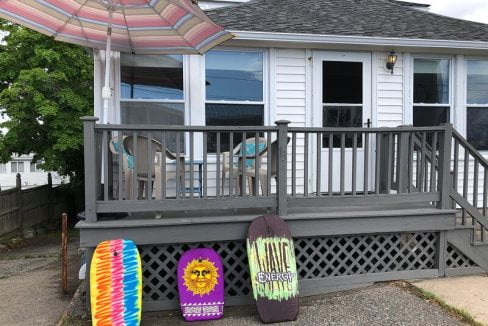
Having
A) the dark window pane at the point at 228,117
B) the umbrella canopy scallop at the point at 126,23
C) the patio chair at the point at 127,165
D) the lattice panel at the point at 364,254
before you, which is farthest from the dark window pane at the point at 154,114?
the lattice panel at the point at 364,254

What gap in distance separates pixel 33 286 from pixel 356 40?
547 cm

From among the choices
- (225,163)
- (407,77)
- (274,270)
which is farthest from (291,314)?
(407,77)

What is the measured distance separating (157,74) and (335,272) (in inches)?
140

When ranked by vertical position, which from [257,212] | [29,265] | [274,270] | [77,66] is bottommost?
[29,265]

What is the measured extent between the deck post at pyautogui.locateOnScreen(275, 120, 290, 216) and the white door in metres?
2.21

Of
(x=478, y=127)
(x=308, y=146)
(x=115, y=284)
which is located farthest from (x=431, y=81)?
(x=115, y=284)

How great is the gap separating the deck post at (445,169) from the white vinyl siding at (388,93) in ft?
6.40

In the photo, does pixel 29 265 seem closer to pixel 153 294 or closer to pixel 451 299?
pixel 153 294

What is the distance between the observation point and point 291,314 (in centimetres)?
371

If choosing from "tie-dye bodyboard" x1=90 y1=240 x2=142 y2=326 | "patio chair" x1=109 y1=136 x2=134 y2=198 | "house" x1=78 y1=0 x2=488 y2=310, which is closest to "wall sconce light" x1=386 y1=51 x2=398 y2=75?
"house" x1=78 y1=0 x2=488 y2=310

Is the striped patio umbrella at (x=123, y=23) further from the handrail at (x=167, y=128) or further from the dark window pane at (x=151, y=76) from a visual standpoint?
the handrail at (x=167, y=128)

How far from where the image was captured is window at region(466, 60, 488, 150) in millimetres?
6777

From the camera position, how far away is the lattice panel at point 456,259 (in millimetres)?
4684

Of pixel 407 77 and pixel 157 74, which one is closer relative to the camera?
pixel 157 74
